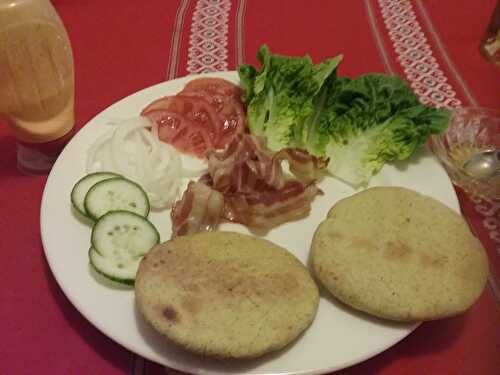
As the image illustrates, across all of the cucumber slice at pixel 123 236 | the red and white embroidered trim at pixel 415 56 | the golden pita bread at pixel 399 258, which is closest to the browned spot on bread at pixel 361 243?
the golden pita bread at pixel 399 258

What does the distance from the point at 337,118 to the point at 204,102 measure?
77 centimetres

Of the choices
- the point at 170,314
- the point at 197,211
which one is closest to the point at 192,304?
the point at 170,314

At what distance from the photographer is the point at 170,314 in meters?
1.81

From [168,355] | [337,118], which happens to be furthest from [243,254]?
[337,118]

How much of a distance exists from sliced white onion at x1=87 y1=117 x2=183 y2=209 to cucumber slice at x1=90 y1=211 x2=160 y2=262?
0.26 meters

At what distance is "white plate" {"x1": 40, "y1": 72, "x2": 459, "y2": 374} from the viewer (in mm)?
1845

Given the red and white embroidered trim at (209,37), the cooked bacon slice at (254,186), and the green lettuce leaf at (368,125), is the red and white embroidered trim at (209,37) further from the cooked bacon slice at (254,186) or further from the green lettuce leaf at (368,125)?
the cooked bacon slice at (254,186)

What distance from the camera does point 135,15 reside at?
4.07 metres

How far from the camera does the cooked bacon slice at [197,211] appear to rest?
2.35m

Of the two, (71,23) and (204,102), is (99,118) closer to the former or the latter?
(204,102)

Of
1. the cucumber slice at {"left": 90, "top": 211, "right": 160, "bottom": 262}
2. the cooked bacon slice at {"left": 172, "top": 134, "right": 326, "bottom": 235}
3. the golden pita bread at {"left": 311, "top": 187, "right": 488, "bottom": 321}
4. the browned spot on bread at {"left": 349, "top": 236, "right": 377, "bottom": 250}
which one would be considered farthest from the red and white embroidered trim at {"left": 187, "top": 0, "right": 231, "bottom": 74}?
the browned spot on bread at {"left": 349, "top": 236, "right": 377, "bottom": 250}

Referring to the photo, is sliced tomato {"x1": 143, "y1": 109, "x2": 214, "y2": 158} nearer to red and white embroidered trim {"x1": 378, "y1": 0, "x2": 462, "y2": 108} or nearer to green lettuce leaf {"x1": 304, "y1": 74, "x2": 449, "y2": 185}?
green lettuce leaf {"x1": 304, "y1": 74, "x2": 449, "y2": 185}

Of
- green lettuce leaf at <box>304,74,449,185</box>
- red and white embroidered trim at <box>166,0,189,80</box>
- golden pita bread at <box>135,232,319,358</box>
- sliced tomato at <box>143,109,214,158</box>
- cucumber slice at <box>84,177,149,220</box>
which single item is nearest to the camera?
golden pita bread at <box>135,232,319,358</box>

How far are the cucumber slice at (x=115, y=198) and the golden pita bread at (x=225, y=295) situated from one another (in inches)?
14.3
